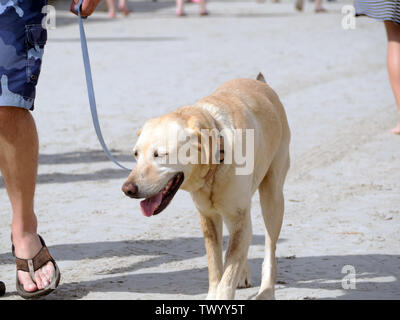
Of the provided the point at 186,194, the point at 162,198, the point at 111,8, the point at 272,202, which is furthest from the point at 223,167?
the point at 111,8

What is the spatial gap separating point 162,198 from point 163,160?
6.8 inches

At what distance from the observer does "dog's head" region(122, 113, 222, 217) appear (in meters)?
3.31

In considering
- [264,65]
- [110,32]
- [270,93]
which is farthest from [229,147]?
[110,32]

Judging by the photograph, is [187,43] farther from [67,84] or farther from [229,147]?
[229,147]

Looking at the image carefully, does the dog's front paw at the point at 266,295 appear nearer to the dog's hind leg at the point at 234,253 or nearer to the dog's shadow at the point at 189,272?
the dog's shadow at the point at 189,272

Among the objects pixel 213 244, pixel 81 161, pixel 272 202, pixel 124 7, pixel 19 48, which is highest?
pixel 19 48

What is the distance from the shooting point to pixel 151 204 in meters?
3.39

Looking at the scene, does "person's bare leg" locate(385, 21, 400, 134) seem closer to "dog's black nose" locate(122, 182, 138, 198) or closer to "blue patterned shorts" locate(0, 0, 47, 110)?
"blue patterned shorts" locate(0, 0, 47, 110)

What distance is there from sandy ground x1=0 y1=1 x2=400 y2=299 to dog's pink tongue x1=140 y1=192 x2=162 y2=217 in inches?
28.6

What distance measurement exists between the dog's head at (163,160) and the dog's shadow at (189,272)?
833 mm

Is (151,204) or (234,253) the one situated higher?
(151,204)

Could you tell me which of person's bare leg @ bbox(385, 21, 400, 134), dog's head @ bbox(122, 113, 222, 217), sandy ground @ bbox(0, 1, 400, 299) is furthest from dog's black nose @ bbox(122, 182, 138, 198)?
person's bare leg @ bbox(385, 21, 400, 134)

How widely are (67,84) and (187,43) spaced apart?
4.45 m

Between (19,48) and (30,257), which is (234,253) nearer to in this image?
(30,257)
